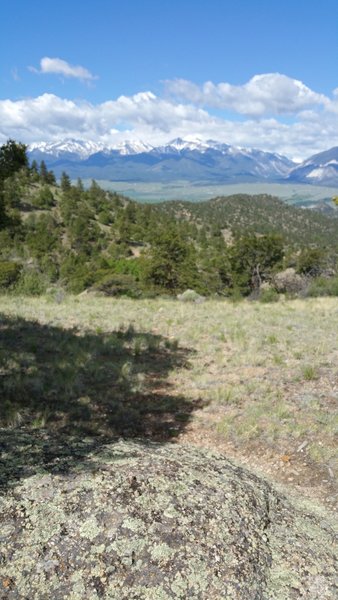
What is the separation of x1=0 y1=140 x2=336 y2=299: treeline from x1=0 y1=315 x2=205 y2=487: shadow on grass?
1369 centimetres

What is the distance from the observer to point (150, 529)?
3.88 meters

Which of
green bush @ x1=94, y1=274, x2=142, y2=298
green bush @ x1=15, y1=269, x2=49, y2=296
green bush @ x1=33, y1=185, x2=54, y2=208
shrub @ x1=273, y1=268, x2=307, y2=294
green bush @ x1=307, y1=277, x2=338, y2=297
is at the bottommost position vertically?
shrub @ x1=273, y1=268, x2=307, y2=294

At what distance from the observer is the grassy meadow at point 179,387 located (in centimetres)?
727

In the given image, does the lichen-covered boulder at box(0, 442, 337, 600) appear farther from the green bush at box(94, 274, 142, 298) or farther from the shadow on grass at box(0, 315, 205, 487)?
the green bush at box(94, 274, 142, 298)

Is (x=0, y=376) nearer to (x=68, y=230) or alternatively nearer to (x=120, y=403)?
(x=120, y=403)

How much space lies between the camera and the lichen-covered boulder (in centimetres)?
343

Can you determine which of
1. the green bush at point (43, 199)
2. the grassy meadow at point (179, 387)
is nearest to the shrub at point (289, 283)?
the grassy meadow at point (179, 387)

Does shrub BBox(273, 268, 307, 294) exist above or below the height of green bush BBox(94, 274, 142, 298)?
below

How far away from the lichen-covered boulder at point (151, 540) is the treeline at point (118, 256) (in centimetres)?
2302

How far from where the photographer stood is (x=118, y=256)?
276 feet

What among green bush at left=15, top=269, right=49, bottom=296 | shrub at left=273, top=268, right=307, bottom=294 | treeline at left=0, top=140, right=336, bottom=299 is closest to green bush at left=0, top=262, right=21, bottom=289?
treeline at left=0, top=140, right=336, bottom=299

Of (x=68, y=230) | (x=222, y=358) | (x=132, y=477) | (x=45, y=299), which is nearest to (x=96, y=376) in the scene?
(x=222, y=358)

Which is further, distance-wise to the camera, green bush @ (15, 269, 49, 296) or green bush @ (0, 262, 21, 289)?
green bush @ (0, 262, 21, 289)

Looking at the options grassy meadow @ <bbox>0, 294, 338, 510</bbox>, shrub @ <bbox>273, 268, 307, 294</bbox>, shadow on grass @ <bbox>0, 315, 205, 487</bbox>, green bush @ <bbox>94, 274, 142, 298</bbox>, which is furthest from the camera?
shrub @ <bbox>273, 268, 307, 294</bbox>
